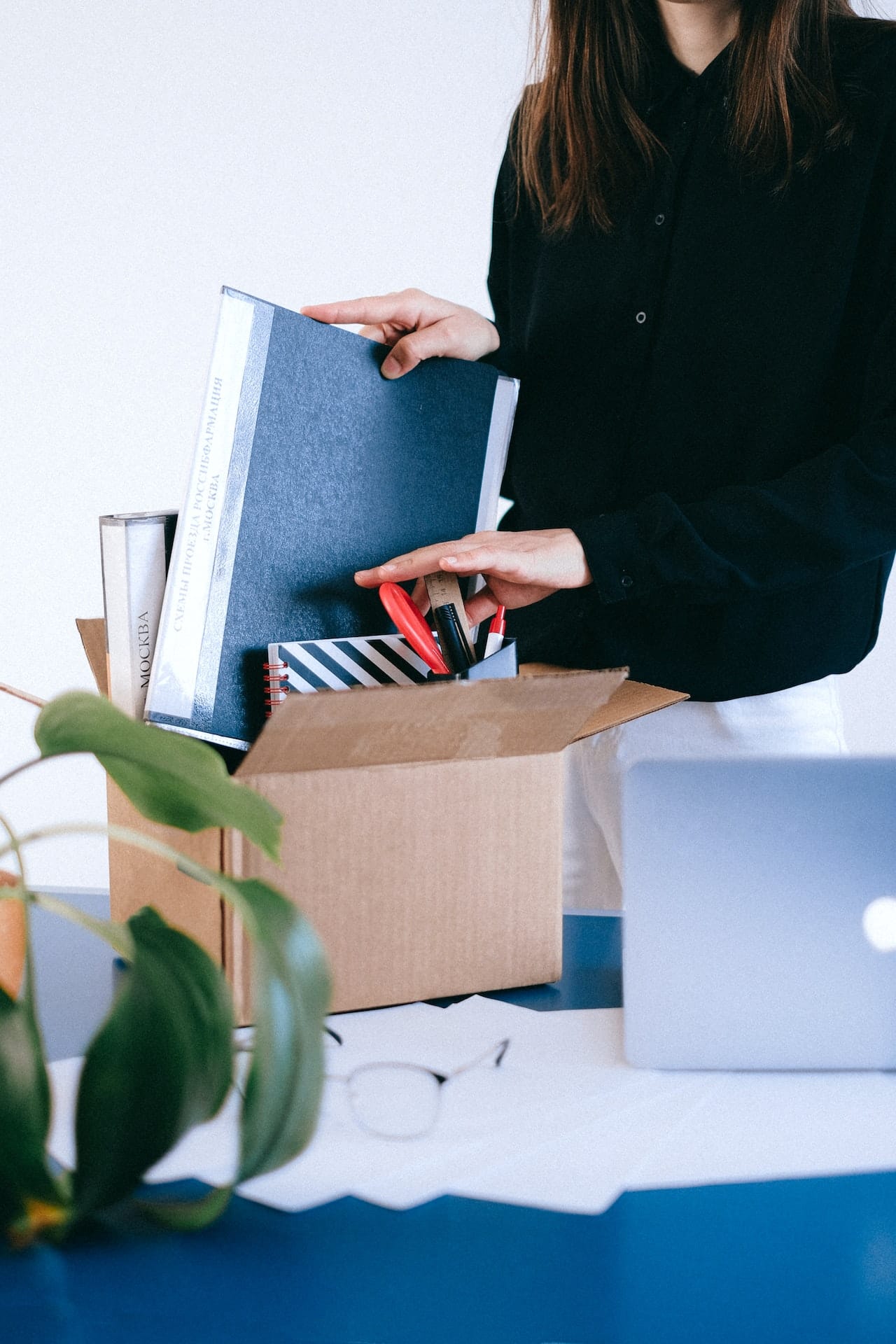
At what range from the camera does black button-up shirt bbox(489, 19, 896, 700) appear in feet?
2.98

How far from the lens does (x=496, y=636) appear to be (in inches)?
33.0

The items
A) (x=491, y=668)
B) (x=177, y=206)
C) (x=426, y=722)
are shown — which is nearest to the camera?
(x=426, y=722)

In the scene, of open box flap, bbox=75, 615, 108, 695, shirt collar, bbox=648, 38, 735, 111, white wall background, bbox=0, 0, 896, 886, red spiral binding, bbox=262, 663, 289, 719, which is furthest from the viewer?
white wall background, bbox=0, 0, 896, 886

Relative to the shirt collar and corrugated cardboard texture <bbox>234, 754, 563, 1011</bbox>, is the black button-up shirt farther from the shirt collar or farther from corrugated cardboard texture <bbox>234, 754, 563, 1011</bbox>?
corrugated cardboard texture <bbox>234, 754, 563, 1011</bbox>

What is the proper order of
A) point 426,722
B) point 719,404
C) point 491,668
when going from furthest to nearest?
point 719,404 → point 491,668 → point 426,722

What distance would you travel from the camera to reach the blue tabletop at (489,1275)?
452 millimetres

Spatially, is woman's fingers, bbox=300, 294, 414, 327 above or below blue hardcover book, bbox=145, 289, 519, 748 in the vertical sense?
above

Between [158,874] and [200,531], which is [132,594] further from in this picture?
[158,874]

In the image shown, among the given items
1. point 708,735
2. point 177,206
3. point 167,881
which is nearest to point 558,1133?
point 167,881

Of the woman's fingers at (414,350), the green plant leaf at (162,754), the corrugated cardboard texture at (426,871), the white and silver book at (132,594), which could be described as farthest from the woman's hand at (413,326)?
the green plant leaf at (162,754)

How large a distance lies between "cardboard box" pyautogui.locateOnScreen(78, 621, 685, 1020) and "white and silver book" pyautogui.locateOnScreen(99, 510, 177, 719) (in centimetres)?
8

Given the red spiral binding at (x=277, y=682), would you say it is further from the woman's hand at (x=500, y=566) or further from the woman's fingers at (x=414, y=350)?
the woman's fingers at (x=414, y=350)

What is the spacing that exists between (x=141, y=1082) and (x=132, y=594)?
1.19ft

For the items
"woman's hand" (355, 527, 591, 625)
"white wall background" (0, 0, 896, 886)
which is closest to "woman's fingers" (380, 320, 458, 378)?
"woman's hand" (355, 527, 591, 625)
